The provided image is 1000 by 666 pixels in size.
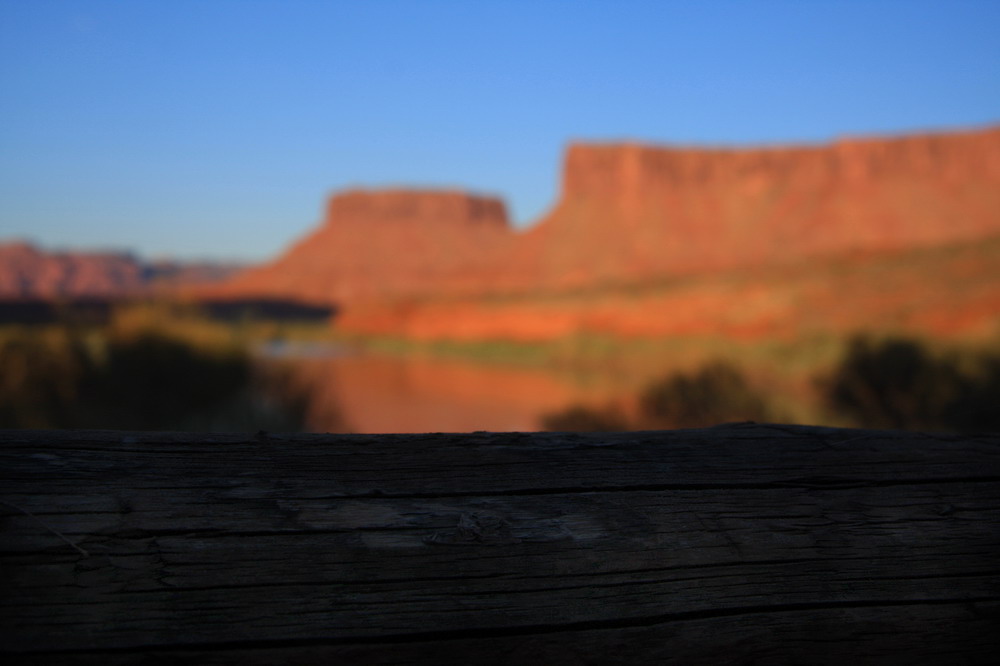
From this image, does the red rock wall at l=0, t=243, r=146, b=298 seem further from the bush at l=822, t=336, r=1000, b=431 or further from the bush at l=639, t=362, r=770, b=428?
the bush at l=822, t=336, r=1000, b=431

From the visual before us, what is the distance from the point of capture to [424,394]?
2109 cm

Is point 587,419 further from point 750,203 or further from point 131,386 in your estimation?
point 750,203

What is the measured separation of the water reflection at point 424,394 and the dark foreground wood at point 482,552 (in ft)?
26.0

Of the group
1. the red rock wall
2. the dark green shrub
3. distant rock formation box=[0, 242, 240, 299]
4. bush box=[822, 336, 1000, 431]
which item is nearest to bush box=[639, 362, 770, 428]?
the dark green shrub

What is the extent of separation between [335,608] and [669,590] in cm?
47

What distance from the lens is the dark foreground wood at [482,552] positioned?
1.09 m

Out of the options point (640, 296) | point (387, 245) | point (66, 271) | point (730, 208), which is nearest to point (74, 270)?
point (66, 271)

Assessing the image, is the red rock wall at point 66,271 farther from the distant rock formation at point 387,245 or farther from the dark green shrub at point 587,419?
the dark green shrub at point 587,419

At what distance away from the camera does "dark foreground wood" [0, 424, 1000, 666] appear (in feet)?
3.59

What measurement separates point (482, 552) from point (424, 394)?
20.0 metres

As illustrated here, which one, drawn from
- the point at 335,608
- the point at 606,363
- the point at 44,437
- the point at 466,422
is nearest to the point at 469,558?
the point at 335,608

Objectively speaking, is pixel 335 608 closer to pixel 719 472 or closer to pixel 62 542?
pixel 62 542

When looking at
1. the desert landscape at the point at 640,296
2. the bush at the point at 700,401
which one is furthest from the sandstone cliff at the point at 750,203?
the bush at the point at 700,401

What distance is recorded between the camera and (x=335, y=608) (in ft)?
3.72
